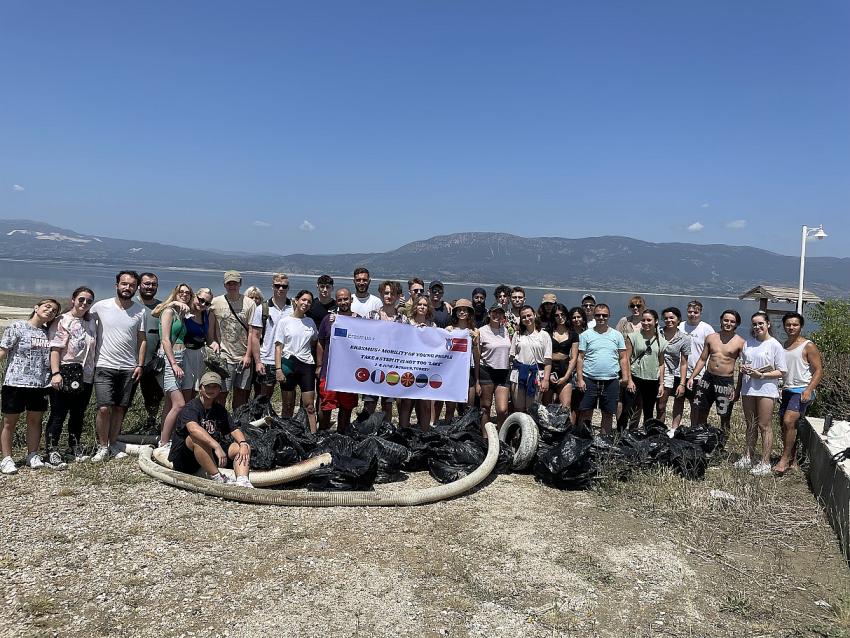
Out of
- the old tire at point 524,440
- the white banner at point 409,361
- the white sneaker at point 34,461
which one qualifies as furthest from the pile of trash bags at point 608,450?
the white sneaker at point 34,461

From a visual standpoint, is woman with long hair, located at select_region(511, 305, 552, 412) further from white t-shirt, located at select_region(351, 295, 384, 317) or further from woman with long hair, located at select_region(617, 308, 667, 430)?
white t-shirt, located at select_region(351, 295, 384, 317)

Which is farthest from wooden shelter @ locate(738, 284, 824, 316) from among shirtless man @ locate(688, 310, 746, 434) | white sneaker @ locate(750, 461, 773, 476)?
white sneaker @ locate(750, 461, 773, 476)

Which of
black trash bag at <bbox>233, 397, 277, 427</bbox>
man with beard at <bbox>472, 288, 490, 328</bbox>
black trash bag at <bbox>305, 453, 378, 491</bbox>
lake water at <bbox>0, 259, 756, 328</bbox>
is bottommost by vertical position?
lake water at <bbox>0, 259, 756, 328</bbox>

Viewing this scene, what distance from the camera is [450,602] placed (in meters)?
3.58

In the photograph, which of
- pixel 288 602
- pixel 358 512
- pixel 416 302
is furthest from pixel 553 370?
pixel 288 602

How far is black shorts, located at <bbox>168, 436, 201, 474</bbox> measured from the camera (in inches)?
206

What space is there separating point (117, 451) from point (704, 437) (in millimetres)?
6142

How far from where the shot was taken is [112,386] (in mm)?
5738

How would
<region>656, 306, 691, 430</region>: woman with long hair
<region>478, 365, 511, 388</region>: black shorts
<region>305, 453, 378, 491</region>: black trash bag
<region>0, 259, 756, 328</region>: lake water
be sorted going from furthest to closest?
<region>0, 259, 756, 328</region>: lake water, <region>656, 306, 691, 430</region>: woman with long hair, <region>478, 365, 511, 388</region>: black shorts, <region>305, 453, 378, 491</region>: black trash bag

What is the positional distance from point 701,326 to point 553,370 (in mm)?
2117

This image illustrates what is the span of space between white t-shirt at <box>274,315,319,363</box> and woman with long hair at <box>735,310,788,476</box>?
4694 mm

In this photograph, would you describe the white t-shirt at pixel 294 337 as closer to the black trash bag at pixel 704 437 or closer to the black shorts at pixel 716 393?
the black trash bag at pixel 704 437

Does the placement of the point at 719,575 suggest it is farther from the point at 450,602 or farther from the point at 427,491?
the point at 427,491

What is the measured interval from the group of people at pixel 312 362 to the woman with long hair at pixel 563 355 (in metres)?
0.02
